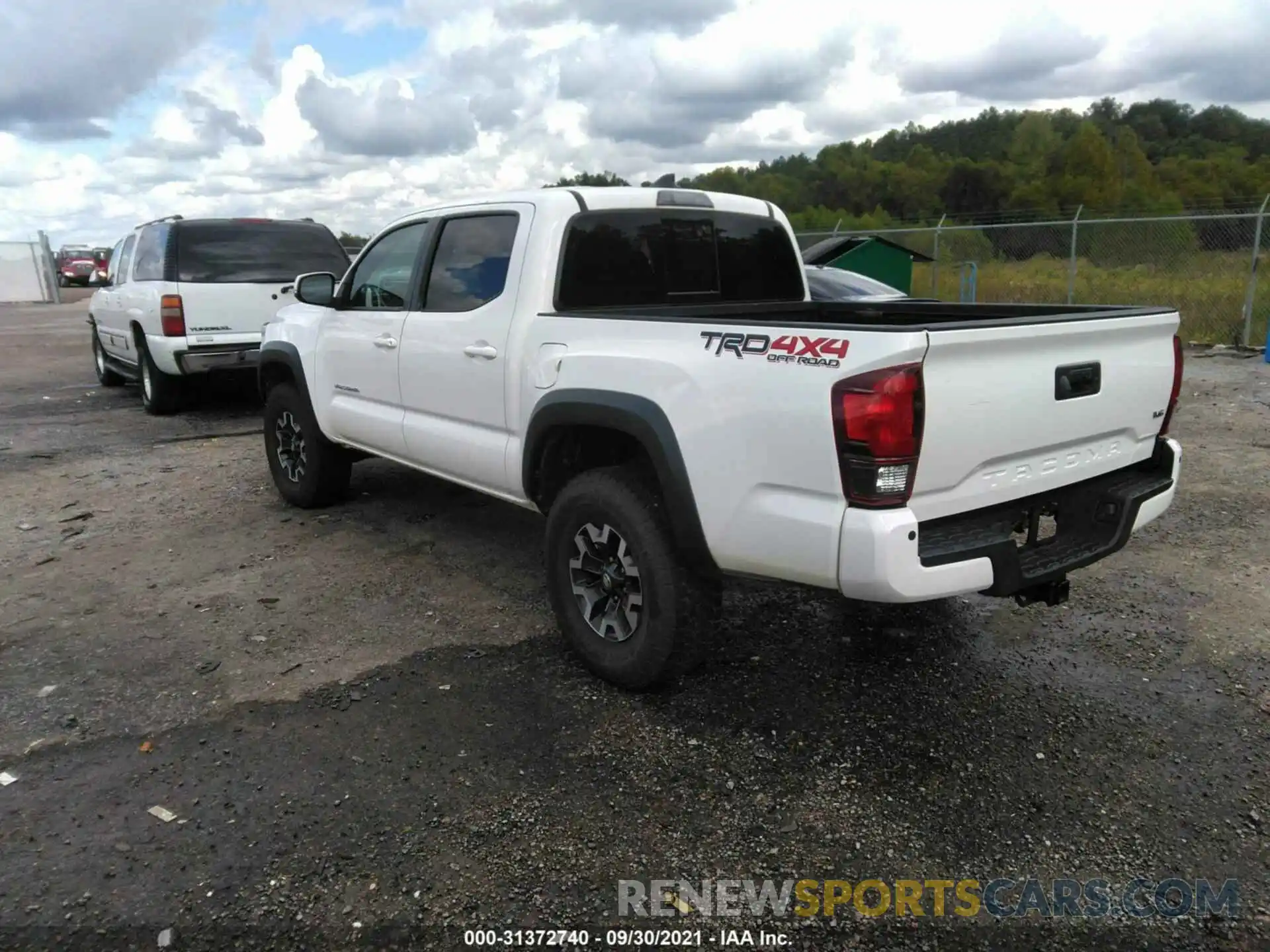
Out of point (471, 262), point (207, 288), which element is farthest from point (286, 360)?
point (207, 288)

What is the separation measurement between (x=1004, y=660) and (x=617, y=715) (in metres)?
1.67

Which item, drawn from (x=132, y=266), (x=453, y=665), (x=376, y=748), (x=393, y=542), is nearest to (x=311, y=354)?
(x=393, y=542)

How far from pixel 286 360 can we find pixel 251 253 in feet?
13.0

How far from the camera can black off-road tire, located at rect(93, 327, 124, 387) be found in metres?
11.9

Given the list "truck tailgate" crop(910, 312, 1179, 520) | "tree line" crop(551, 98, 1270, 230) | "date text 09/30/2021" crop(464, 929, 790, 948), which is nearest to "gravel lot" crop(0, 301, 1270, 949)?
"date text 09/30/2021" crop(464, 929, 790, 948)

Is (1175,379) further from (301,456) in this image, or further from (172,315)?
(172,315)

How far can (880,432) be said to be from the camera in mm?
2697

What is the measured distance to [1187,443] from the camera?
7.70m

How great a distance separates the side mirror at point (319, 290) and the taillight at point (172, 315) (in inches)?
159

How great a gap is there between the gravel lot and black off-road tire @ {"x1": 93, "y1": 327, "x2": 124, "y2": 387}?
7461 millimetres

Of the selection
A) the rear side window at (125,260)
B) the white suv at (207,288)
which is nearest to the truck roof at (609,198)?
the white suv at (207,288)

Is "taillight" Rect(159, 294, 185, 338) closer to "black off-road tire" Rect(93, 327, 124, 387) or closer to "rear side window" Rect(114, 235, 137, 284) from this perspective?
"rear side window" Rect(114, 235, 137, 284)

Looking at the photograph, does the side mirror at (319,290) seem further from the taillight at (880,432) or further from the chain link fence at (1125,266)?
the chain link fence at (1125,266)

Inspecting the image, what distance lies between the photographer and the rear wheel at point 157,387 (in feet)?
31.5
